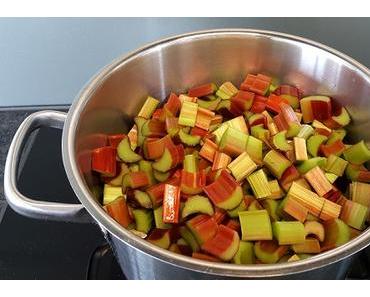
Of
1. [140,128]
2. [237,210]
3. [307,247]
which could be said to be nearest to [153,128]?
[140,128]

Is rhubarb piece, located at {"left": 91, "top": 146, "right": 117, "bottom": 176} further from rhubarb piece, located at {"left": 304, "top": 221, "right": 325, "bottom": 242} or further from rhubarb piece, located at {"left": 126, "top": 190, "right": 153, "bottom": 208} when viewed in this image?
rhubarb piece, located at {"left": 304, "top": 221, "right": 325, "bottom": 242}

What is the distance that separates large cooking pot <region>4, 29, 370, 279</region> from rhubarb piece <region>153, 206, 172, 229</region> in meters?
0.08

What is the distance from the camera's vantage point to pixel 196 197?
29.7 inches

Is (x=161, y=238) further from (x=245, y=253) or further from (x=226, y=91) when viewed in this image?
(x=226, y=91)

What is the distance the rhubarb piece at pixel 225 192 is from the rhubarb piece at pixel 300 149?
0.13m

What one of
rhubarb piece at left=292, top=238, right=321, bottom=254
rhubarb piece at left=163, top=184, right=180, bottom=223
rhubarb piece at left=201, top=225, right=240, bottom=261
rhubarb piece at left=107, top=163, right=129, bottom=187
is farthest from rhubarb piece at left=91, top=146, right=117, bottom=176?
rhubarb piece at left=292, top=238, right=321, bottom=254

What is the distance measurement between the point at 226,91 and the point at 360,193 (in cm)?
31

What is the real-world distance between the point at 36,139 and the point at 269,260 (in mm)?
632

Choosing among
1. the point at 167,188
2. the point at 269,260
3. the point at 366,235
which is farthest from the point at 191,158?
the point at 366,235

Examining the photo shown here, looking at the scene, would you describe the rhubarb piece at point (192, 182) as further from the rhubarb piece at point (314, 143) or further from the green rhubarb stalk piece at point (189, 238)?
the rhubarb piece at point (314, 143)

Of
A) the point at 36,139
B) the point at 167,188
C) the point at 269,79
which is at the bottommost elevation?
the point at 36,139

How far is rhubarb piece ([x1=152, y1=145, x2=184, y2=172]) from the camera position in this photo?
817 mm

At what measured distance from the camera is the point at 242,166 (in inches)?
31.5
